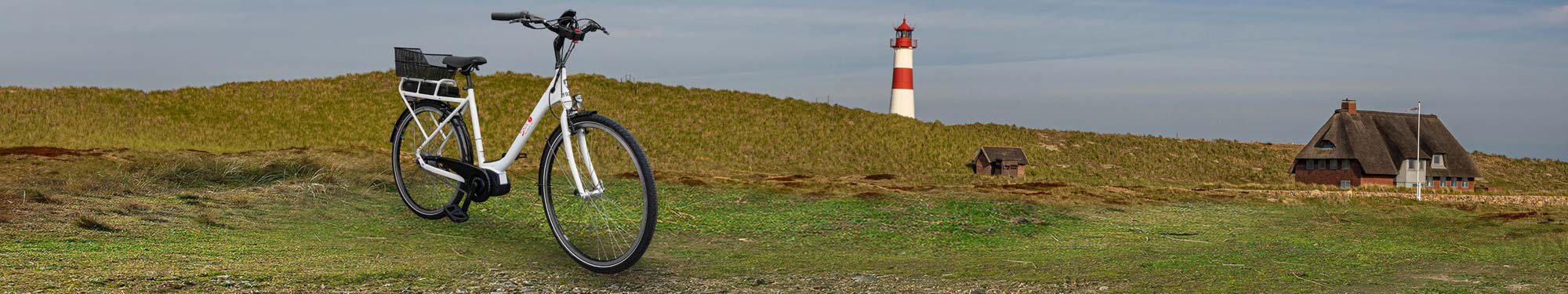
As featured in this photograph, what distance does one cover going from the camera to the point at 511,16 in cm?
Result: 739

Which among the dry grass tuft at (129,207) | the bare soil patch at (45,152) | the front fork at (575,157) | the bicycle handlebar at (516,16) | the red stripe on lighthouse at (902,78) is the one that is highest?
the red stripe on lighthouse at (902,78)

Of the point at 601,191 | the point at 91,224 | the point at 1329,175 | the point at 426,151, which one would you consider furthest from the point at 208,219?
the point at 1329,175

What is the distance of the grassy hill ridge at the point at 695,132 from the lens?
3397cm

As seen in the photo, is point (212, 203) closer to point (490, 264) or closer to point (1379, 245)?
point (490, 264)

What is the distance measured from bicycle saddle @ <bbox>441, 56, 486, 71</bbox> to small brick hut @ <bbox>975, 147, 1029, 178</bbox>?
27.5 meters

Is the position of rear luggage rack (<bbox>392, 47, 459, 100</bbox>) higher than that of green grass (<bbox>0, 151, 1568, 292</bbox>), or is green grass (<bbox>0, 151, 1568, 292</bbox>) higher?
rear luggage rack (<bbox>392, 47, 459, 100</bbox>)

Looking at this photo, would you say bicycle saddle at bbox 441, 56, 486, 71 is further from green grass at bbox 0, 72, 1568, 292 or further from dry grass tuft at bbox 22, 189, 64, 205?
dry grass tuft at bbox 22, 189, 64, 205

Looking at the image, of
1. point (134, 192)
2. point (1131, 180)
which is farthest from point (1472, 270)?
point (1131, 180)

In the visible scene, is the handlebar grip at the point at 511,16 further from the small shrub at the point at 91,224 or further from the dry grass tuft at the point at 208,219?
the small shrub at the point at 91,224

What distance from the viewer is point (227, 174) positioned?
1424cm

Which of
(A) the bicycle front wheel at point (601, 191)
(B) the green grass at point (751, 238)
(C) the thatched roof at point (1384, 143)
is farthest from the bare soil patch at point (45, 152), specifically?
(C) the thatched roof at point (1384, 143)

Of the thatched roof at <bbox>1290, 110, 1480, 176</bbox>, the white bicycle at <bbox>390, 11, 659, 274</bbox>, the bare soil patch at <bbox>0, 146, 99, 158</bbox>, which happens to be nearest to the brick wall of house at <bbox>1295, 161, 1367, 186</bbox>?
the thatched roof at <bbox>1290, 110, 1480, 176</bbox>

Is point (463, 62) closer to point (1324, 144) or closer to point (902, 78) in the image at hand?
point (1324, 144)

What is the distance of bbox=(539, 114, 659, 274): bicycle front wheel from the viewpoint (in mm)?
6469
